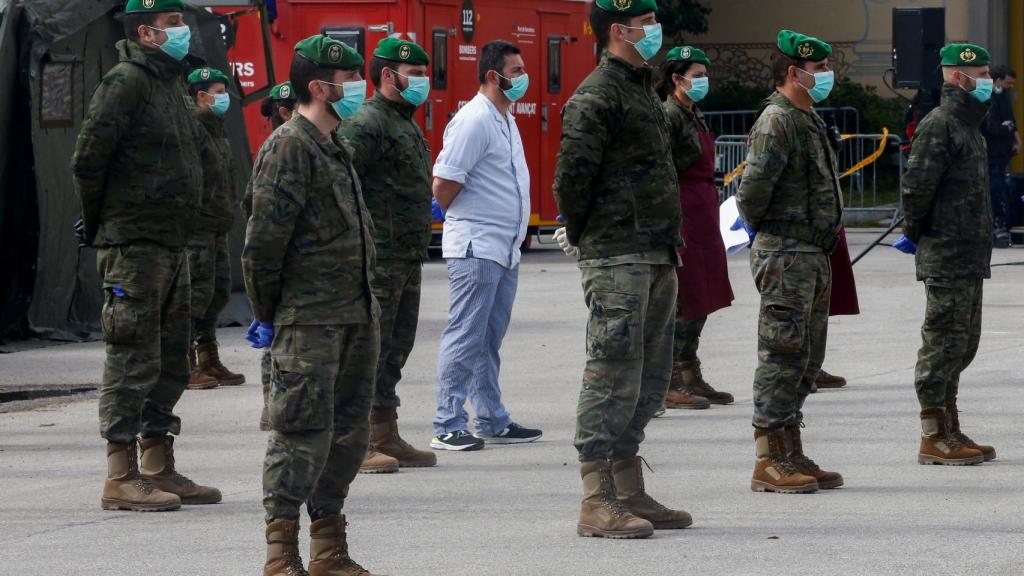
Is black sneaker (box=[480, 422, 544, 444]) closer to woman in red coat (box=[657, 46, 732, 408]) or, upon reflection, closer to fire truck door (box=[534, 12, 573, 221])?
woman in red coat (box=[657, 46, 732, 408])

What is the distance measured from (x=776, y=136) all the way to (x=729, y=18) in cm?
2825

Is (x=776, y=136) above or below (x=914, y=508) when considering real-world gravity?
above

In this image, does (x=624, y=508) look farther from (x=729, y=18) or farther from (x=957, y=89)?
(x=729, y=18)

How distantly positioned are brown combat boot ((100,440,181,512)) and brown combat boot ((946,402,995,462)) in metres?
3.57

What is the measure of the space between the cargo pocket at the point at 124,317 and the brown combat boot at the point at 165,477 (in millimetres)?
533

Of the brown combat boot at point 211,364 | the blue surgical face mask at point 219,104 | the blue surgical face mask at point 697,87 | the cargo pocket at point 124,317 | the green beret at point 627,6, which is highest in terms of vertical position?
the green beret at point 627,6

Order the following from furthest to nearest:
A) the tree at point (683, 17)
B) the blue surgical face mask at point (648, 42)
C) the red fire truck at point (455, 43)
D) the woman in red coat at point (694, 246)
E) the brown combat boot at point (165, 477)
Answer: the tree at point (683, 17)
the red fire truck at point (455, 43)
the woman in red coat at point (694, 246)
the brown combat boot at point (165, 477)
the blue surgical face mask at point (648, 42)

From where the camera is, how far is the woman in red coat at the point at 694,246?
10.2 meters

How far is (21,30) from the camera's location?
45.3ft

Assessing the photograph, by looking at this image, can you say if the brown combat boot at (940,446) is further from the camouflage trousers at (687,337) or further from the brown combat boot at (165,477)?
the brown combat boot at (165,477)


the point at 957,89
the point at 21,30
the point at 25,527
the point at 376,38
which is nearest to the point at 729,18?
the point at 376,38

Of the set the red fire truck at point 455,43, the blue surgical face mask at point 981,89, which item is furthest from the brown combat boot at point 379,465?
the red fire truck at point 455,43

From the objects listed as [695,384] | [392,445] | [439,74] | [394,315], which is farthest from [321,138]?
[439,74]

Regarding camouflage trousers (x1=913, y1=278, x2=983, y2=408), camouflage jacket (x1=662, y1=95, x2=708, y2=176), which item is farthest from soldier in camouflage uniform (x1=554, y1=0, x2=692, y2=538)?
camouflage jacket (x1=662, y1=95, x2=708, y2=176)
